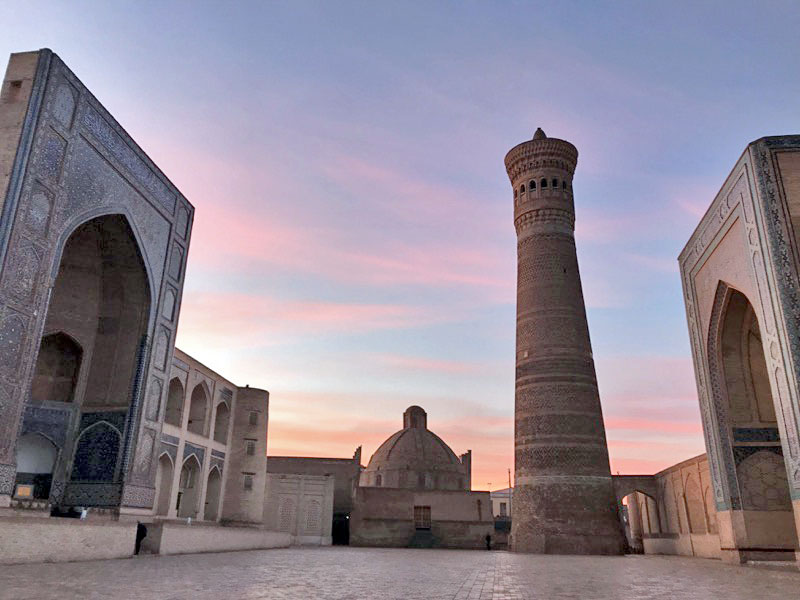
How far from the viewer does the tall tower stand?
1652 centimetres

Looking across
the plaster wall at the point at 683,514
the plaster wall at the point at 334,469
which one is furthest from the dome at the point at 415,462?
the plaster wall at the point at 683,514

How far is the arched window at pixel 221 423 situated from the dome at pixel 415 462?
13197 mm

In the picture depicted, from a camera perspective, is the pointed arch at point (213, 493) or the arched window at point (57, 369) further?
the pointed arch at point (213, 493)

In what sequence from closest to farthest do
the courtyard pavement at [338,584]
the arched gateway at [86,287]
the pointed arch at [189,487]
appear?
the courtyard pavement at [338,584]
the arched gateway at [86,287]
the pointed arch at [189,487]

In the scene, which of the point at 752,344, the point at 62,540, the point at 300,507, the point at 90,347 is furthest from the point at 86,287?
the point at 300,507

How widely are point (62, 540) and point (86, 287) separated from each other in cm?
513

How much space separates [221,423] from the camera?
1895cm

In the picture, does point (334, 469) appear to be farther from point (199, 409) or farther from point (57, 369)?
point (57, 369)

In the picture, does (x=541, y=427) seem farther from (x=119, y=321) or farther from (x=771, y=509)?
(x=119, y=321)

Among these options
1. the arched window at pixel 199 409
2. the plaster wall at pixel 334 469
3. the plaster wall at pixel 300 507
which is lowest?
the plaster wall at pixel 300 507

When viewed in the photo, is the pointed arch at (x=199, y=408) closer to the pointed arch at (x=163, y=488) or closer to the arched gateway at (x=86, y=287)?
the pointed arch at (x=163, y=488)

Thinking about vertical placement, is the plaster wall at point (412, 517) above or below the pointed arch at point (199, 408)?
below

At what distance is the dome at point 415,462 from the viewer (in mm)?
30547

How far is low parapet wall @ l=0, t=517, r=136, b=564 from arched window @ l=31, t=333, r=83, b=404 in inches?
124
